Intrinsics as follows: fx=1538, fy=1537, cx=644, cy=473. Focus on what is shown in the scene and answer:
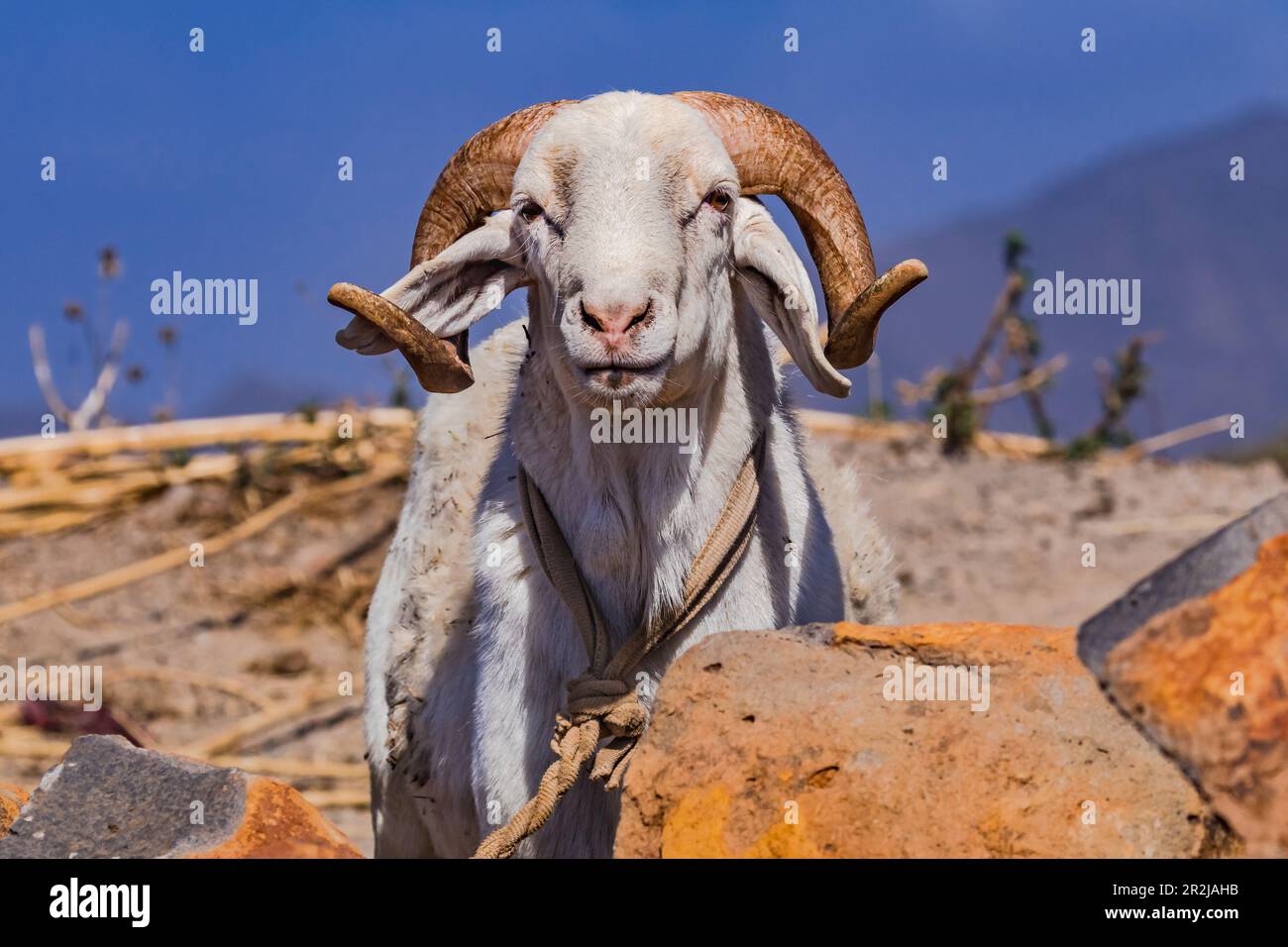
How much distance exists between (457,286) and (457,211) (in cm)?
33

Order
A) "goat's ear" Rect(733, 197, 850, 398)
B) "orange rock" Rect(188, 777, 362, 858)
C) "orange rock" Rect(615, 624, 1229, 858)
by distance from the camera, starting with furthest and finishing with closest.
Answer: "goat's ear" Rect(733, 197, 850, 398) < "orange rock" Rect(188, 777, 362, 858) < "orange rock" Rect(615, 624, 1229, 858)

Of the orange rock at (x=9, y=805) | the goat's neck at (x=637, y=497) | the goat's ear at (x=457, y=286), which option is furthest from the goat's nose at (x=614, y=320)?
the orange rock at (x=9, y=805)

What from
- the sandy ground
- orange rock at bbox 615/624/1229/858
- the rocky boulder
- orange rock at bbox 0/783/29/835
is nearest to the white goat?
orange rock at bbox 615/624/1229/858

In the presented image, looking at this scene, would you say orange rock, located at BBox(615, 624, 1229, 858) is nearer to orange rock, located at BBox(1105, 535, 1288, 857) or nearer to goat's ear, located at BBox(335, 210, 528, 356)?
orange rock, located at BBox(1105, 535, 1288, 857)

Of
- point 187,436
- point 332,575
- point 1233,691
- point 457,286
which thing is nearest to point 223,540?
point 332,575

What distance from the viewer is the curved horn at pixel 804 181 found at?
4652 millimetres

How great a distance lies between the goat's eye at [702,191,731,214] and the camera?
436 cm

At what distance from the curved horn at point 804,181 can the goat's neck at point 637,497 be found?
0.49 m

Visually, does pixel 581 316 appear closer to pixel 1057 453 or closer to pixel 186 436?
pixel 186 436

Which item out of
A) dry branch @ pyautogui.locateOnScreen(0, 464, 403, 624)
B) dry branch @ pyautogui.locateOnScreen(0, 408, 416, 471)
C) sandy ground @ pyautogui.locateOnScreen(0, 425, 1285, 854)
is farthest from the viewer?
dry branch @ pyautogui.locateOnScreen(0, 408, 416, 471)

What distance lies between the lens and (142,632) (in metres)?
11.3

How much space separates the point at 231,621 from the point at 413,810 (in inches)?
249

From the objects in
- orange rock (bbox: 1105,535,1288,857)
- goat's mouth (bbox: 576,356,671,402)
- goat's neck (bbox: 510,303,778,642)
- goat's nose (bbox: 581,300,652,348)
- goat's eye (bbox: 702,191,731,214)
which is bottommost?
orange rock (bbox: 1105,535,1288,857)
